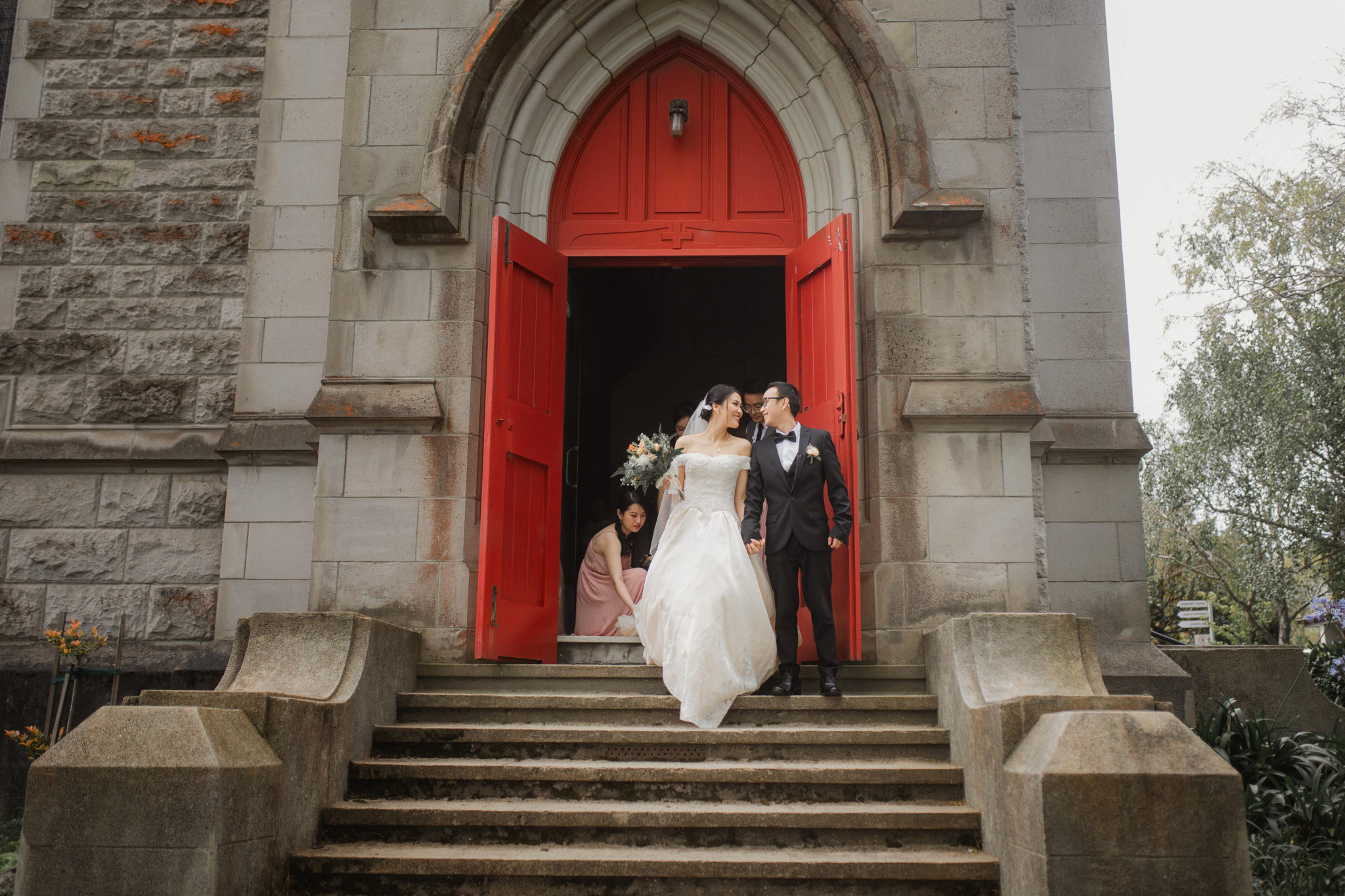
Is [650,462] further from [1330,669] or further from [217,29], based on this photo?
[1330,669]

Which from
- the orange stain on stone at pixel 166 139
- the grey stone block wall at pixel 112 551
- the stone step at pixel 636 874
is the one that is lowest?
the stone step at pixel 636 874

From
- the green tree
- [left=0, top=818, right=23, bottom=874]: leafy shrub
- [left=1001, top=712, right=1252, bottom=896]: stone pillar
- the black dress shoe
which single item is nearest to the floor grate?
the black dress shoe

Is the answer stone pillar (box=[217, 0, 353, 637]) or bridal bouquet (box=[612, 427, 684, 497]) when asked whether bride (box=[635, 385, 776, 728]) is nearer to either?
bridal bouquet (box=[612, 427, 684, 497])

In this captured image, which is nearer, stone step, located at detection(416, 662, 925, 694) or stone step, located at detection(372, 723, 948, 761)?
stone step, located at detection(372, 723, 948, 761)

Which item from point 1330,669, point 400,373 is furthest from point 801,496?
point 1330,669

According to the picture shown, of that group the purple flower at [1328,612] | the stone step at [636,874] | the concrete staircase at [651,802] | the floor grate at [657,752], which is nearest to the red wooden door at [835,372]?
the concrete staircase at [651,802]

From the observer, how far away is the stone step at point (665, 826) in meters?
4.55

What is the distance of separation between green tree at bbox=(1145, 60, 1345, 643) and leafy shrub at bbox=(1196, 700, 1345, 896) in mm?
10735

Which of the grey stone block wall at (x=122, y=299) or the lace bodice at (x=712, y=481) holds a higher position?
the grey stone block wall at (x=122, y=299)

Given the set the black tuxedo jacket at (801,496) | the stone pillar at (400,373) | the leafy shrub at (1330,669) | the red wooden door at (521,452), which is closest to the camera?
the black tuxedo jacket at (801,496)

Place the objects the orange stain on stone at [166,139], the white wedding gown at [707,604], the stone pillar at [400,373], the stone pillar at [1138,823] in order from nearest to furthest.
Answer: the stone pillar at [1138,823]
the white wedding gown at [707,604]
the stone pillar at [400,373]
the orange stain on stone at [166,139]

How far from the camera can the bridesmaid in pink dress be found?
7.77m

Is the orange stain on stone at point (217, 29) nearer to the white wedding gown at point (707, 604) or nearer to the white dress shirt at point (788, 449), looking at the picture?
the white wedding gown at point (707, 604)

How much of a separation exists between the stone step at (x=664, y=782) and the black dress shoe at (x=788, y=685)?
54 centimetres
